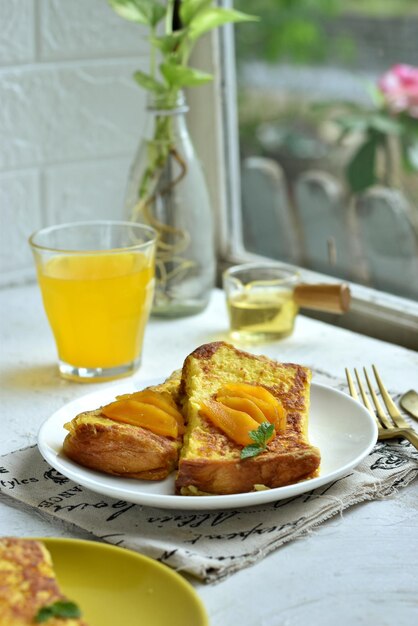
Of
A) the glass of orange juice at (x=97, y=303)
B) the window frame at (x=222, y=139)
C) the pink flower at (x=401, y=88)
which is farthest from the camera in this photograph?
the pink flower at (x=401, y=88)

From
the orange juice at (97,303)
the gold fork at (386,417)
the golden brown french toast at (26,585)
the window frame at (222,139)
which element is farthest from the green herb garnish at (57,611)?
the window frame at (222,139)

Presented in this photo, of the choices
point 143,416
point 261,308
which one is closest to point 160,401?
point 143,416

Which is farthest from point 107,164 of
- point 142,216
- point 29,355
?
point 29,355

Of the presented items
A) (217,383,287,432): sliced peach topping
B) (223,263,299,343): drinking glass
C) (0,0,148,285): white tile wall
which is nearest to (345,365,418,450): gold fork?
(217,383,287,432): sliced peach topping

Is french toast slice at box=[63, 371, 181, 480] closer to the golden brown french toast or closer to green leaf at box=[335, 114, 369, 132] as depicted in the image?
the golden brown french toast

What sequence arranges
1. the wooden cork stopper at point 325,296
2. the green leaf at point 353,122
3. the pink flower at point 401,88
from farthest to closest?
the green leaf at point 353,122 → the pink flower at point 401,88 → the wooden cork stopper at point 325,296

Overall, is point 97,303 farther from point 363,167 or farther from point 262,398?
point 363,167

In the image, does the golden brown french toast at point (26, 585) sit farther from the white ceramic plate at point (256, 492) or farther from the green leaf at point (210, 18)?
the green leaf at point (210, 18)
